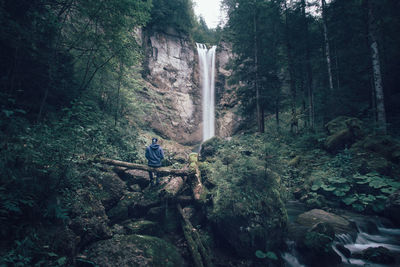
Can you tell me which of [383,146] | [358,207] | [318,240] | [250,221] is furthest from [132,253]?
[383,146]

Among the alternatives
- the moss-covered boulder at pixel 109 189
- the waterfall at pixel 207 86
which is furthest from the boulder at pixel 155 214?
the waterfall at pixel 207 86

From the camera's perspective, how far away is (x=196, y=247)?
5.08 m

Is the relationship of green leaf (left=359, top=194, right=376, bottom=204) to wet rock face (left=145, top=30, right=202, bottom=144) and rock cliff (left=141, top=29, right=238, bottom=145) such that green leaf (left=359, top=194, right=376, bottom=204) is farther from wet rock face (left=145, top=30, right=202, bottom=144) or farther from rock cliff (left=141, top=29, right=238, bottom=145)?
wet rock face (left=145, top=30, right=202, bottom=144)

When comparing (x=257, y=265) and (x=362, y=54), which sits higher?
(x=362, y=54)

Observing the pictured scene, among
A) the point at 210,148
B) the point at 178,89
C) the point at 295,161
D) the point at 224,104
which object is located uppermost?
the point at 178,89

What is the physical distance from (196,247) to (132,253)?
1.87 metres

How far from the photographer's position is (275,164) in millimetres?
6008

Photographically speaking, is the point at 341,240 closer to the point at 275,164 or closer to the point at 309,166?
the point at 275,164

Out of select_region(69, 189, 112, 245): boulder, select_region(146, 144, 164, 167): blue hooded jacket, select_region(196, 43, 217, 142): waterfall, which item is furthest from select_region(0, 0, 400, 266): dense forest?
select_region(196, 43, 217, 142): waterfall

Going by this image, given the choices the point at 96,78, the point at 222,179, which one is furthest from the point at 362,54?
the point at 96,78

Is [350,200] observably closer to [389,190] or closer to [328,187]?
[328,187]

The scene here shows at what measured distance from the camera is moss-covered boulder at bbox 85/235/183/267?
12.0 feet

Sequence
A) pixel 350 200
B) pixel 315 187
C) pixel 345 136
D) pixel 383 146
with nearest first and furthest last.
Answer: pixel 350 200, pixel 315 187, pixel 383 146, pixel 345 136

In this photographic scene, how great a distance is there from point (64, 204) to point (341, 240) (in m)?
7.78
